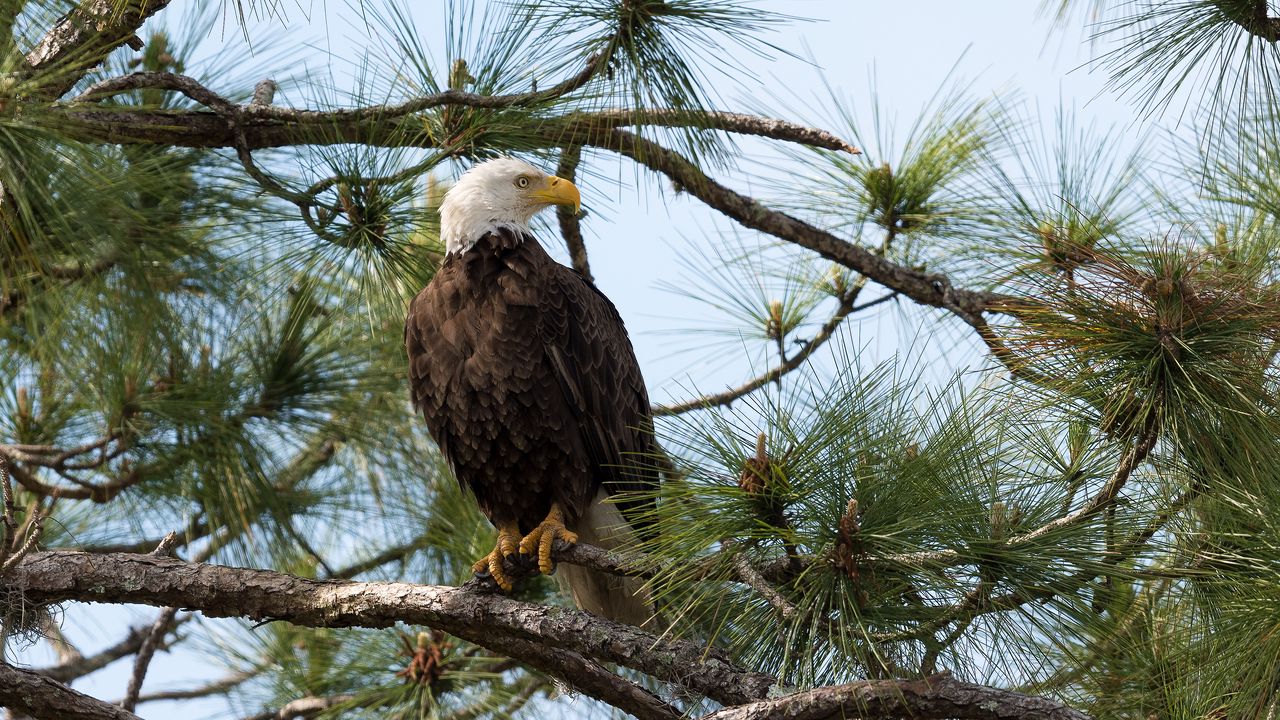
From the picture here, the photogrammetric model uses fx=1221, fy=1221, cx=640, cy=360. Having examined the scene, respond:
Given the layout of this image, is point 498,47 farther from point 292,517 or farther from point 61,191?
point 292,517

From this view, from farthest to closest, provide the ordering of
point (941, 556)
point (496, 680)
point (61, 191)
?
point (496, 680), point (61, 191), point (941, 556)

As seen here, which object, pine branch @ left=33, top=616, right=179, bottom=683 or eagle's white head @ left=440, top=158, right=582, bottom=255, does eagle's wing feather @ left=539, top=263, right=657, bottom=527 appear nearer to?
eagle's white head @ left=440, top=158, right=582, bottom=255

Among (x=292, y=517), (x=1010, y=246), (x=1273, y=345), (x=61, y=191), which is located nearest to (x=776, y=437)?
(x=1273, y=345)

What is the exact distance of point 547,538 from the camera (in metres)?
3.33

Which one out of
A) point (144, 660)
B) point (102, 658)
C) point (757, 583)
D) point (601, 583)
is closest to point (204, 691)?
point (102, 658)

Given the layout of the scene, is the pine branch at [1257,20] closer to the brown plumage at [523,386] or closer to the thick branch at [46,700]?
the brown plumage at [523,386]

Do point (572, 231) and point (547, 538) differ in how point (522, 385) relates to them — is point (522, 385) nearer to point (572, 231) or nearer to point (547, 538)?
point (547, 538)

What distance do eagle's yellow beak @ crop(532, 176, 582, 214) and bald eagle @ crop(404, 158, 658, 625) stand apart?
0.50 ft

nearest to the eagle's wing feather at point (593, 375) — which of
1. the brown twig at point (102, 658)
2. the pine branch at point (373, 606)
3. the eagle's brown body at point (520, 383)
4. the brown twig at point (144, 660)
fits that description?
the eagle's brown body at point (520, 383)

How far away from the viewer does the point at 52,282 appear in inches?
141

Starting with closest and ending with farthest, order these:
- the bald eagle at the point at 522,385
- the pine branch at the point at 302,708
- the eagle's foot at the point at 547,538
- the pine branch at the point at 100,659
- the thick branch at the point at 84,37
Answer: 1. the thick branch at the point at 84,37
2. the eagle's foot at the point at 547,538
3. the bald eagle at the point at 522,385
4. the pine branch at the point at 302,708
5. the pine branch at the point at 100,659

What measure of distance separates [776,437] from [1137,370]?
78 centimetres

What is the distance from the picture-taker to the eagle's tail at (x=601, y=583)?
12.1 feet

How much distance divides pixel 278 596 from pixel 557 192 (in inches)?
63.0
